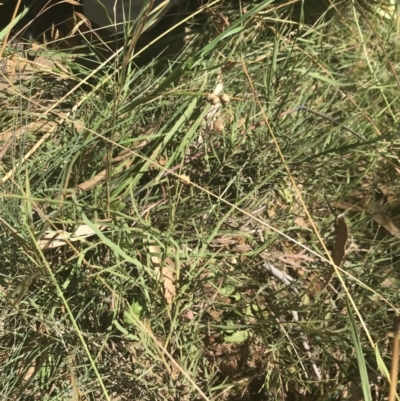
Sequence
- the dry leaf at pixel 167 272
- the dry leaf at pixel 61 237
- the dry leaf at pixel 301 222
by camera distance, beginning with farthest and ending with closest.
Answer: the dry leaf at pixel 301 222 < the dry leaf at pixel 167 272 < the dry leaf at pixel 61 237

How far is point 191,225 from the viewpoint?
119 centimetres

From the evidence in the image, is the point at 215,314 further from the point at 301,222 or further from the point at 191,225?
the point at 301,222

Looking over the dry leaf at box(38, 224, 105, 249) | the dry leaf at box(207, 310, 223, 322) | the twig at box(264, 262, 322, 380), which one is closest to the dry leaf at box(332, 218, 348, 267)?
the twig at box(264, 262, 322, 380)

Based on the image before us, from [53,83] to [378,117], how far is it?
0.88m

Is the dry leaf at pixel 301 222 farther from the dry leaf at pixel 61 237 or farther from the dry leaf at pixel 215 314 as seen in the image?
the dry leaf at pixel 61 237

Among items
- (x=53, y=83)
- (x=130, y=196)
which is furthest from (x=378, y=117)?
(x=53, y=83)

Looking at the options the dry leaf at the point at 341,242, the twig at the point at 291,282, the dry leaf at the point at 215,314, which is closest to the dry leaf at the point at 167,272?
the dry leaf at the point at 215,314

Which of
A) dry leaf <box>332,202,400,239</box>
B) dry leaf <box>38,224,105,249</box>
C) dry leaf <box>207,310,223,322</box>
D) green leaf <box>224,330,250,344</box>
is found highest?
dry leaf <box>38,224,105,249</box>

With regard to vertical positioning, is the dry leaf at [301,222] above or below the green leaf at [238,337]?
above

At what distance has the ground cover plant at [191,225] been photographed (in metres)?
1.07

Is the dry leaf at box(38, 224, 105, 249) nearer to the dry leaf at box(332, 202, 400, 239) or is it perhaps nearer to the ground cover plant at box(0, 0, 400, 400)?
the ground cover plant at box(0, 0, 400, 400)

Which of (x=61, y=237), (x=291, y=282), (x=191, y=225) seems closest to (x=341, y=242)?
(x=291, y=282)

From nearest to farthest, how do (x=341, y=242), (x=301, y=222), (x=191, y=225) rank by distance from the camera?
(x=341, y=242) → (x=191, y=225) → (x=301, y=222)

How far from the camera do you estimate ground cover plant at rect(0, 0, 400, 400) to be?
3.52ft
